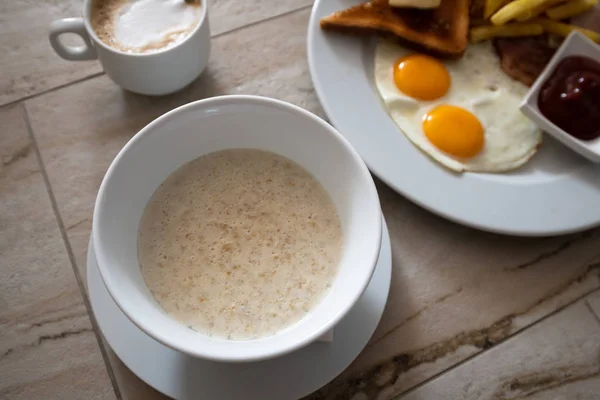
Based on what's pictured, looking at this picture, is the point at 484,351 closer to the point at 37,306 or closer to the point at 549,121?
the point at 549,121

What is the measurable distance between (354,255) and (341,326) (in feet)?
0.56

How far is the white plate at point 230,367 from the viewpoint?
70cm

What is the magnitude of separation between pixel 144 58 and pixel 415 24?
23.4 inches

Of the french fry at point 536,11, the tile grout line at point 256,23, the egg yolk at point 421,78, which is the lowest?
the egg yolk at point 421,78

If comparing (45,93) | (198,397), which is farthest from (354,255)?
(45,93)

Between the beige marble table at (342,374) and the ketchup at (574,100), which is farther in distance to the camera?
the ketchup at (574,100)

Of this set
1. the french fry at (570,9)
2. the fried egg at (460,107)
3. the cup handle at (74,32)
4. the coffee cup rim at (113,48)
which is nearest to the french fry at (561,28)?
the french fry at (570,9)

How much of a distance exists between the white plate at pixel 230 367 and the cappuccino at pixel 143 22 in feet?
1.53

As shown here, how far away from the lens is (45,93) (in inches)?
39.6

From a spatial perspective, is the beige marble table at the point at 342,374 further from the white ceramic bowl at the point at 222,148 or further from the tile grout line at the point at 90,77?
the white ceramic bowl at the point at 222,148

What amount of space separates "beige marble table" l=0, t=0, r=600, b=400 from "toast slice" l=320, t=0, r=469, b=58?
14 cm

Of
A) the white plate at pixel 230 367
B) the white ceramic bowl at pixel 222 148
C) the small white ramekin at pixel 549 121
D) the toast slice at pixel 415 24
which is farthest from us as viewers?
the toast slice at pixel 415 24

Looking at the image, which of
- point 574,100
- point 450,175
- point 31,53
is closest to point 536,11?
point 574,100

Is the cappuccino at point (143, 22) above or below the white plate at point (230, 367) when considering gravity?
above
